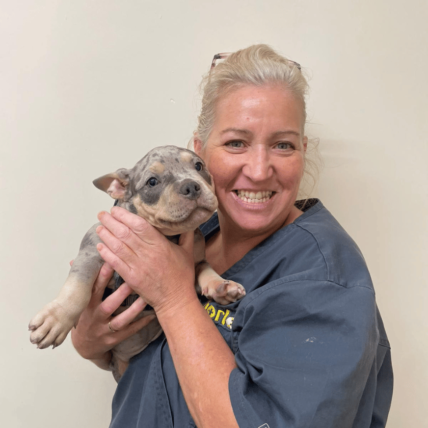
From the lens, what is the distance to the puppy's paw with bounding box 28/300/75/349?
152 centimetres

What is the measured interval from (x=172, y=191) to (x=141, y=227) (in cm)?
23

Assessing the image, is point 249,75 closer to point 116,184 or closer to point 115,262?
point 116,184

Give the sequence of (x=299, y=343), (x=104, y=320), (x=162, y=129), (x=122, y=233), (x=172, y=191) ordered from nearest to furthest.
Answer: (x=299, y=343) < (x=172, y=191) < (x=122, y=233) < (x=104, y=320) < (x=162, y=129)

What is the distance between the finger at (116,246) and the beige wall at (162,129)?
1.03m

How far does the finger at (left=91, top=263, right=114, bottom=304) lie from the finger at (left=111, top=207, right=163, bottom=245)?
21 centimetres

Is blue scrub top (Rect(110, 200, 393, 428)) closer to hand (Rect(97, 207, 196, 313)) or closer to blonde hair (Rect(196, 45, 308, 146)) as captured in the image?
hand (Rect(97, 207, 196, 313))

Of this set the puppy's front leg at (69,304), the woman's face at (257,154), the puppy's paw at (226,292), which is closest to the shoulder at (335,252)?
the woman's face at (257,154)

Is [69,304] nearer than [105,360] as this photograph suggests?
Yes

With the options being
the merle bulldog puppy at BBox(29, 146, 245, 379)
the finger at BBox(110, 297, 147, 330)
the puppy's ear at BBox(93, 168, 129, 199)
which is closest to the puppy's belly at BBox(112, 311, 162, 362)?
the merle bulldog puppy at BBox(29, 146, 245, 379)

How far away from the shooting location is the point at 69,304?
A: 1.62 m

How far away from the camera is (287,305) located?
143 centimetres

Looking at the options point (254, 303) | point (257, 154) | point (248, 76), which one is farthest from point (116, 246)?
point (248, 76)

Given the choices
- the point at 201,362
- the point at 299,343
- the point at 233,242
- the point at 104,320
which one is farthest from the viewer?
the point at 233,242

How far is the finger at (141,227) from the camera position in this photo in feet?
5.65
